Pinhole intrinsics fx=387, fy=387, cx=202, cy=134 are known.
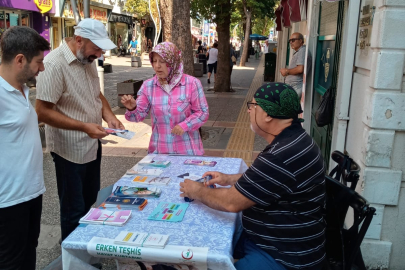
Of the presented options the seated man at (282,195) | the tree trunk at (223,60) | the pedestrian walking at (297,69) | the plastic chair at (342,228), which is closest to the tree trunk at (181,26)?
the pedestrian walking at (297,69)

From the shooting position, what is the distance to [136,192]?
2.51 metres

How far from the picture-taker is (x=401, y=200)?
10.6 feet

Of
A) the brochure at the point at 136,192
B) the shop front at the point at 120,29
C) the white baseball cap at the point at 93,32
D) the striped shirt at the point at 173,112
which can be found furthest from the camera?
the shop front at the point at 120,29

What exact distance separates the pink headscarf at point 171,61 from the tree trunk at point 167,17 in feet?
13.2

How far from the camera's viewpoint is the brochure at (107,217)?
2.11 meters

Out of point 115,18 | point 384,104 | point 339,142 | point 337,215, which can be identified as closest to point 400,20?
point 384,104

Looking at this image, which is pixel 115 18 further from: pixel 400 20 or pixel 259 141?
pixel 400 20

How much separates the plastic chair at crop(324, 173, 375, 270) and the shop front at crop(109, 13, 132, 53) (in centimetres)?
3662

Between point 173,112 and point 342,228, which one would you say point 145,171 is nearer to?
point 173,112

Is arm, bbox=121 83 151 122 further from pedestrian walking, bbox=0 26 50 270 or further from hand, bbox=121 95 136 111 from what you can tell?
pedestrian walking, bbox=0 26 50 270

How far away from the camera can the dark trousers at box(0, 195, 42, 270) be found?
2.28 m

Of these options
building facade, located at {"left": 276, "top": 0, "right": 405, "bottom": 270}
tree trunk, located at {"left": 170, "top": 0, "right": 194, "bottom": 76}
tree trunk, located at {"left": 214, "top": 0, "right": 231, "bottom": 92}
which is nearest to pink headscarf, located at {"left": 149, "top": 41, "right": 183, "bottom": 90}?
building facade, located at {"left": 276, "top": 0, "right": 405, "bottom": 270}

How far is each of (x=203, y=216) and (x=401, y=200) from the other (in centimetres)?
194

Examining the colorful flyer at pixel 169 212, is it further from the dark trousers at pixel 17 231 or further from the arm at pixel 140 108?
the arm at pixel 140 108
